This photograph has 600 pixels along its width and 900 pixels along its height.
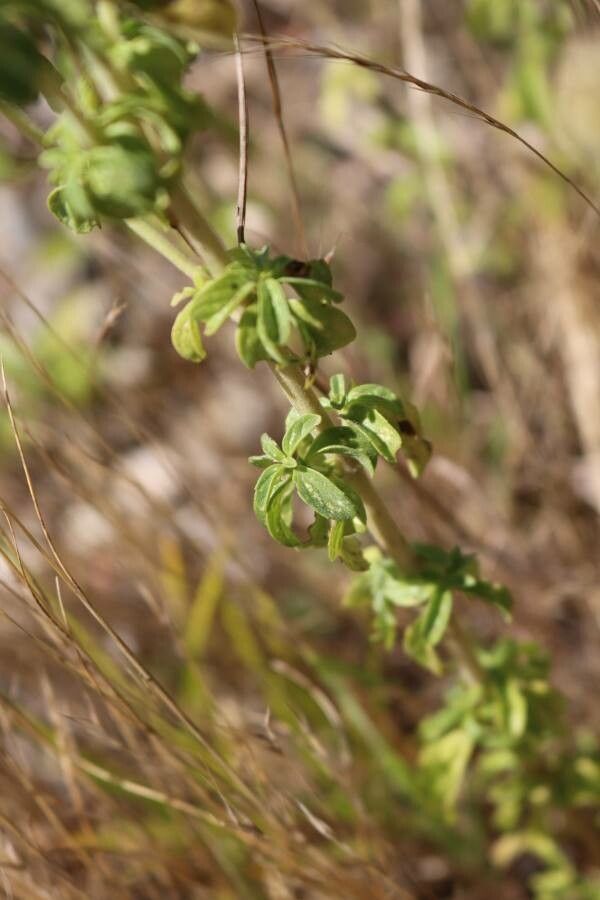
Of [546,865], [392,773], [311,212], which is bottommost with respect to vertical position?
[546,865]

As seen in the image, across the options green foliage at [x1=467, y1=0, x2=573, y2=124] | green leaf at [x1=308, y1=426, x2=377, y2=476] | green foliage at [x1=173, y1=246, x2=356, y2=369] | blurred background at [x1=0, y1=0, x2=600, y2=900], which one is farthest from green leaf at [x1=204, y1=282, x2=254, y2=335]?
green foliage at [x1=467, y1=0, x2=573, y2=124]

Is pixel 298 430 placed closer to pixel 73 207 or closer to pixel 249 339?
pixel 249 339

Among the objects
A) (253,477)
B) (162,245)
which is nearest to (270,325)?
(162,245)

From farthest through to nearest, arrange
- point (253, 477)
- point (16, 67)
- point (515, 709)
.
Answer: point (253, 477) → point (515, 709) → point (16, 67)

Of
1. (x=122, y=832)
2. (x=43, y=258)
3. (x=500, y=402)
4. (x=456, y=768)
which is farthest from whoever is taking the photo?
(x=43, y=258)

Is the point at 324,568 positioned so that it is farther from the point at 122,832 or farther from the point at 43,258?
the point at 43,258

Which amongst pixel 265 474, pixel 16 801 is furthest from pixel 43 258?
pixel 265 474

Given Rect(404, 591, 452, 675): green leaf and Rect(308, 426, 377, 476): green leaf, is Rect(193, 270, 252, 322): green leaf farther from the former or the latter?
Rect(404, 591, 452, 675): green leaf
